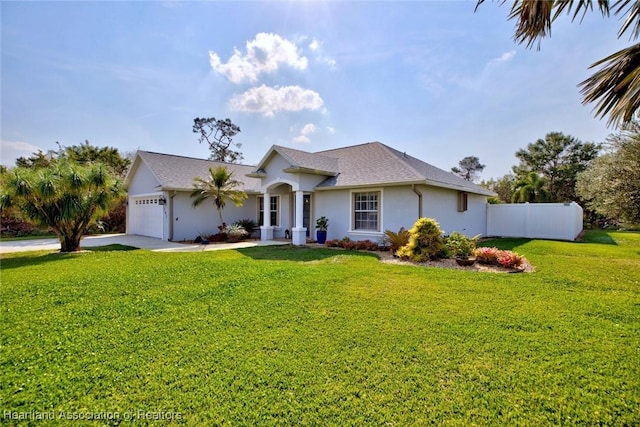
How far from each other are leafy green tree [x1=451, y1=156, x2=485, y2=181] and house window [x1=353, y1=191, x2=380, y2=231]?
1700 inches

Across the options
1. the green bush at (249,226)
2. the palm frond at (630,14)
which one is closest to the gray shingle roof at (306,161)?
the green bush at (249,226)

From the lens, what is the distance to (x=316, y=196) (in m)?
15.1

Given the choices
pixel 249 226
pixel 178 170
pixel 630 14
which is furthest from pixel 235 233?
pixel 630 14

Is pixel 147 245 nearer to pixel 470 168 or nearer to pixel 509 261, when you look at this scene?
pixel 509 261

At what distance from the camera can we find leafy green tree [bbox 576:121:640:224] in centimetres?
1219

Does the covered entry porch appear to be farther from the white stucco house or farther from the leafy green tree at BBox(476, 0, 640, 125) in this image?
the leafy green tree at BBox(476, 0, 640, 125)

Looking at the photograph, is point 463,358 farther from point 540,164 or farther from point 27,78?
point 540,164

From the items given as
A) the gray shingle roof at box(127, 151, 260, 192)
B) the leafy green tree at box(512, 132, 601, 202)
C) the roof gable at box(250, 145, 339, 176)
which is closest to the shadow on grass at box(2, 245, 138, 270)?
the gray shingle roof at box(127, 151, 260, 192)

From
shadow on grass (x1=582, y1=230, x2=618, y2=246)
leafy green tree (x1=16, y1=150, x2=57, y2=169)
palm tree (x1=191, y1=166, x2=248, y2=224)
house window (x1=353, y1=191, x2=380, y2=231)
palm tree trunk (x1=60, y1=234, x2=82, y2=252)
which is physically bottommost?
shadow on grass (x1=582, y1=230, x2=618, y2=246)

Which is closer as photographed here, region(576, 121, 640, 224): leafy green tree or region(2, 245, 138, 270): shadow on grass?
region(2, 245, 138, 270): shadow on grass

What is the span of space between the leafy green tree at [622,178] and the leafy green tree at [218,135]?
35.6 m

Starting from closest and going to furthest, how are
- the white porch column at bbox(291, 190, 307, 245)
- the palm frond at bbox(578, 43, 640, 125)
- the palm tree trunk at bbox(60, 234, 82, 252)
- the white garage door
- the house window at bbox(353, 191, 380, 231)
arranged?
the palm frond at bbox(578, 43, 640, 125)
the palm tree trunk at bbox(60, 234, 82, 252)
the house window at bbox(353, 191, 380, 231)
the white porch column at bbox(291, 190, 307, 245)
the white garage door

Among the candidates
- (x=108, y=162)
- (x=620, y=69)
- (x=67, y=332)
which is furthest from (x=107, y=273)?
(x=108, y=162)

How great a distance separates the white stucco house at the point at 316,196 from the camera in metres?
12.7
